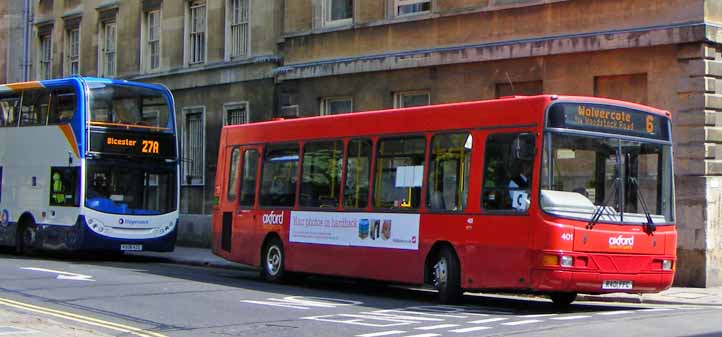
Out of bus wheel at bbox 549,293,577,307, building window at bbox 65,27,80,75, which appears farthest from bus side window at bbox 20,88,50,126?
bus wheel at bbox 549,293,577,307

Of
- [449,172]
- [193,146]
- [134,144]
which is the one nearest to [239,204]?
[134,144]

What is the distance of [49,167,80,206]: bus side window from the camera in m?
24.3

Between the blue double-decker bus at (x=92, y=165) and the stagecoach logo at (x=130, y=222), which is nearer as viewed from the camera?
the blue double-decker bus at (x=92, y=165)

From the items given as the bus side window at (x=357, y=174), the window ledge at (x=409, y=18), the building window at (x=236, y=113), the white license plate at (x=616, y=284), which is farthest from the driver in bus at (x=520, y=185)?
the building window at (x=236, y=113)

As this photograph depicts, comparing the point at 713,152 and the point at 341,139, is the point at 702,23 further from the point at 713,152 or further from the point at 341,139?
the point at 341,139

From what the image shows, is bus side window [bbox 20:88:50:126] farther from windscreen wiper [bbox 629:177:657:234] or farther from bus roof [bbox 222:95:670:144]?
windscreen wiper [bbox 629:177:657:234]

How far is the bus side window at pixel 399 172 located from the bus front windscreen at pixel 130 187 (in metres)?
9.52

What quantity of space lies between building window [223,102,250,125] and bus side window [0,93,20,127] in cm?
665

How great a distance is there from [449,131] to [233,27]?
17031 millimetres

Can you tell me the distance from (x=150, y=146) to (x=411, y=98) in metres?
6.28

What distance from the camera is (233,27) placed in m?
31.5

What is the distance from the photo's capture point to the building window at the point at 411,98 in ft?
82.6

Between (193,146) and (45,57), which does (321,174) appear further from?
(45,57)

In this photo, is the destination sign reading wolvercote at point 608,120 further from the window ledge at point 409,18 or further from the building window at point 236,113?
the building window at point 236,113
